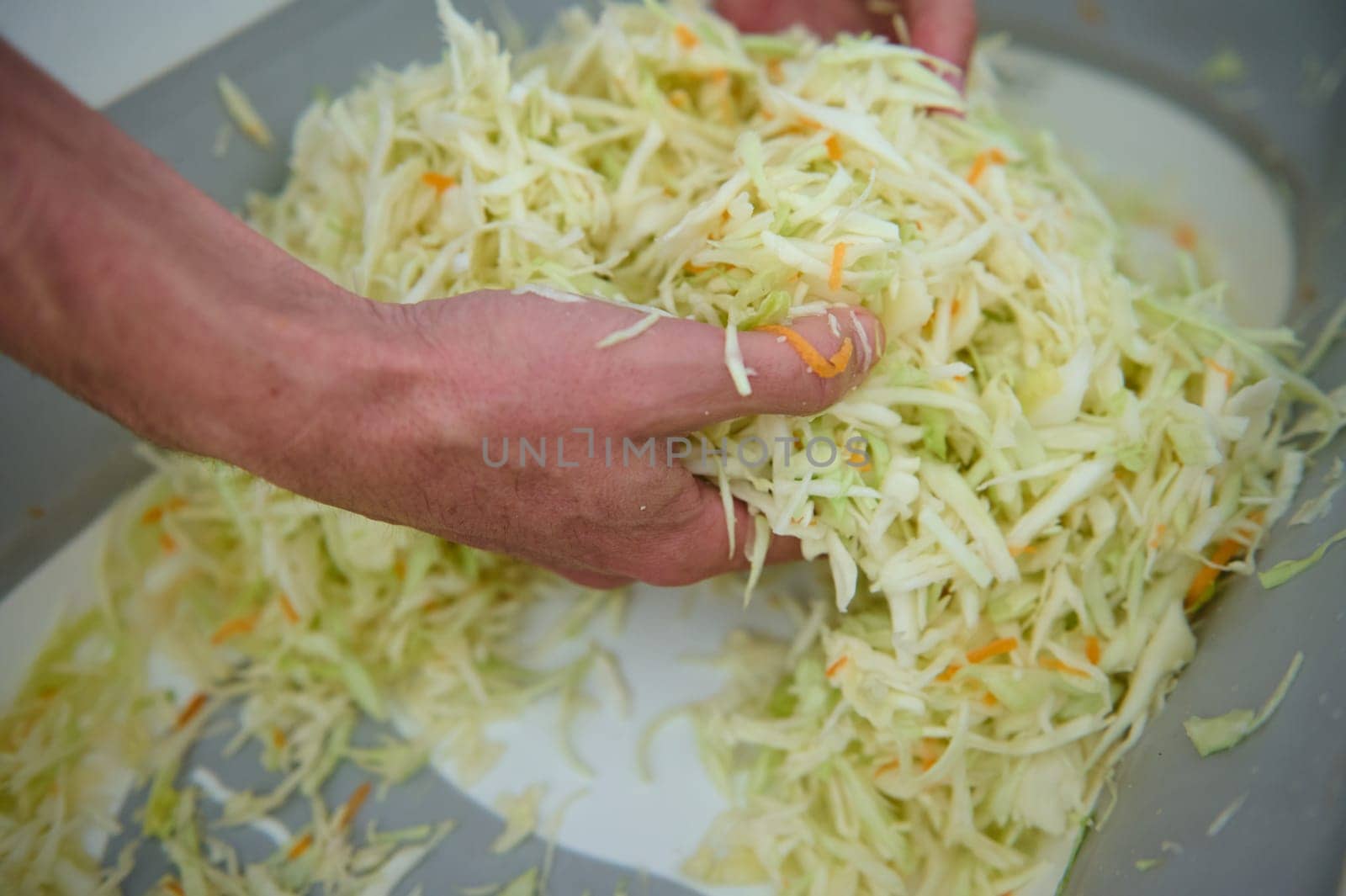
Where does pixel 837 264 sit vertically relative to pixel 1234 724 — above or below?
above

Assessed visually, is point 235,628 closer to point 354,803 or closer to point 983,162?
point 354,803

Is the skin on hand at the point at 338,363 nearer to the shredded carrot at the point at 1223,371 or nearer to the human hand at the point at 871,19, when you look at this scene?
the shredded carrot at the point at 1223,371

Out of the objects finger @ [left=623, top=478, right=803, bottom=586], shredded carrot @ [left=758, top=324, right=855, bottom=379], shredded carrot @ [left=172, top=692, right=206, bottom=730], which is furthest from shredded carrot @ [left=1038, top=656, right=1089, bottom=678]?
shredded carrot @ [left=172, top=692, right=206, bottom=730]

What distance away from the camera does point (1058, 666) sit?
1057 mm

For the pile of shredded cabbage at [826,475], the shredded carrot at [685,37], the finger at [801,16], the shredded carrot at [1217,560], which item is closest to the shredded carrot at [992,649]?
the pile of shredded cabbage at [826,475]

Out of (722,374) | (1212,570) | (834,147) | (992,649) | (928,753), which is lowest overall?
(928,753)

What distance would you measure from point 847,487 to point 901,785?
397 millimetres

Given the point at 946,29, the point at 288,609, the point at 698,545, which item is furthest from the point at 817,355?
the point at 288,609

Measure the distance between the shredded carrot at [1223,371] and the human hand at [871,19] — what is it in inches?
21.2

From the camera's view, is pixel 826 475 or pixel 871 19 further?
pixel 871 19

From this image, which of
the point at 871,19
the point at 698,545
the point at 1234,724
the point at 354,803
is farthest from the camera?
the point at 871,19

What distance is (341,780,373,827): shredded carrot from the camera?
1247mm

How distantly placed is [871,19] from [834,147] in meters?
0.55

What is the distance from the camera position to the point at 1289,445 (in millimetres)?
1153
